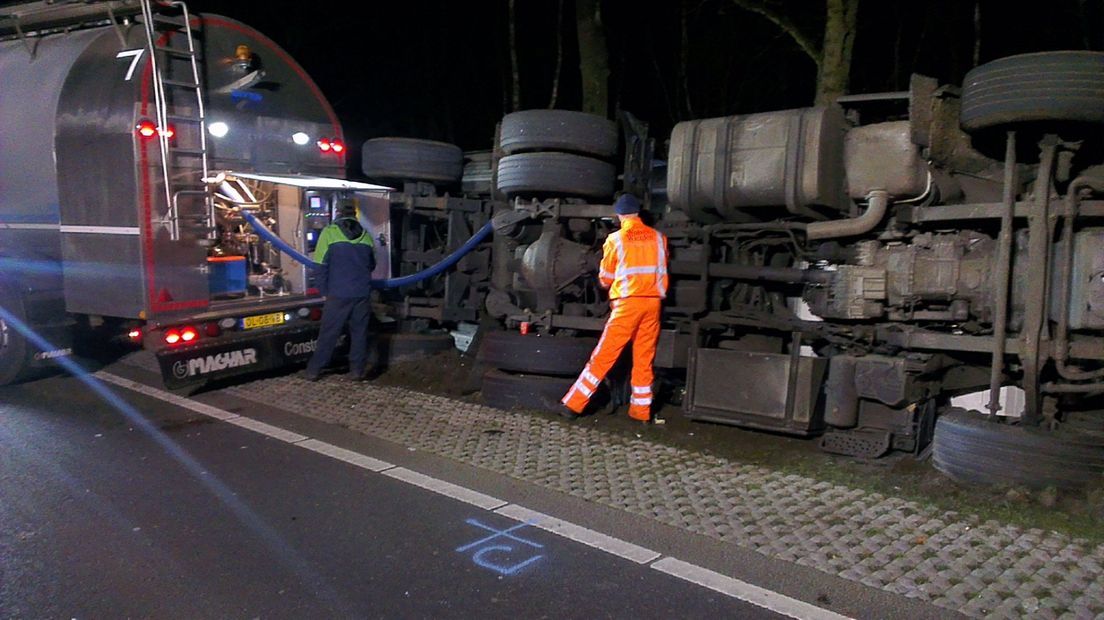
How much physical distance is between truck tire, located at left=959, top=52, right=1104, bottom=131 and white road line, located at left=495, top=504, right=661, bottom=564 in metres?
2.91

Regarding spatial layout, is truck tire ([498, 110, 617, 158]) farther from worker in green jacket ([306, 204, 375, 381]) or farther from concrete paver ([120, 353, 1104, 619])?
concrete paver ([120, 353, 1104, 619])

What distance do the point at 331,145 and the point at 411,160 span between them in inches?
33.4

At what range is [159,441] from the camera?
5527 millimetres

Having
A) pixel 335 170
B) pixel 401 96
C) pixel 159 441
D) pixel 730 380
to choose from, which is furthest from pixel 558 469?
pixel 401 96

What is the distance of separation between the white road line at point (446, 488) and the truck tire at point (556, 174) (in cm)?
269

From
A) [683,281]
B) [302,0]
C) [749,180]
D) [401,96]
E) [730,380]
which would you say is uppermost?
[302,0]

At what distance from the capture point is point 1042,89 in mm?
4281

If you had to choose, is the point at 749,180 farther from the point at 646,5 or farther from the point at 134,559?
the point at 646,5

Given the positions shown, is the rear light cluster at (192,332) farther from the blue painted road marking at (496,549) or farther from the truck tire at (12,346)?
Result: the blue painted road marking at (496,549)

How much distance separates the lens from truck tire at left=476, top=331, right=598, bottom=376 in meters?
6.35

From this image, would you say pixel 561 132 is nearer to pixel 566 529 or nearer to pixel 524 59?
pixel 566 529

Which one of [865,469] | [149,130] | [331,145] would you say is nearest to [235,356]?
[149,130]

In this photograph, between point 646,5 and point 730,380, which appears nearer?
point 730,380

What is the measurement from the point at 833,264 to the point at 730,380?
102 centimetres
